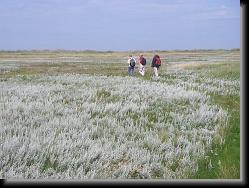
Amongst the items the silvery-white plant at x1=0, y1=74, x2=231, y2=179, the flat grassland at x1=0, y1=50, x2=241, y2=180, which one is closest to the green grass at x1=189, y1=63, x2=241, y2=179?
the flat grassland at x1=0, y1=50, x2=241, y2=180

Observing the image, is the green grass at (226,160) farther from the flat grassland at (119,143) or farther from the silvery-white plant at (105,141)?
the silvery-white plant at (105,141)

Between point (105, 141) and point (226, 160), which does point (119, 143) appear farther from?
point (226, 160)

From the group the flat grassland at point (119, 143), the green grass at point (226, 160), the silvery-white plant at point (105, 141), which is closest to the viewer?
the green grass at point (226, 160)

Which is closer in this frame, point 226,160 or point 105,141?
point 226,160

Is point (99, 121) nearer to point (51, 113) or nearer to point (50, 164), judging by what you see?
point (51, 113)

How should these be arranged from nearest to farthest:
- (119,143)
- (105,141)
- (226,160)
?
(226,160) → (119,143) → (105,141)

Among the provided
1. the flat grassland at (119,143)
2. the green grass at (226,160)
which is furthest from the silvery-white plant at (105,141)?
the green grass at (226,160)

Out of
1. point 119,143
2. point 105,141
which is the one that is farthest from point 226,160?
point 105,141

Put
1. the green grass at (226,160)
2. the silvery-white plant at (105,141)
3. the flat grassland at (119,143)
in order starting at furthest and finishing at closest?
the silvery-white plant at (105,141) < the flat grassland at (119,143) < the green grass at (226,160)

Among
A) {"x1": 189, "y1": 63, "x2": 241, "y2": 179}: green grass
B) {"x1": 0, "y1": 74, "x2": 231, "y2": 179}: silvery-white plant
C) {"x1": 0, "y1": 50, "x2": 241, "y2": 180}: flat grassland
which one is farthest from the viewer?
{"x1": 0, "y1": 74, "x2": 231, "y2": 179}: silvery-white plant

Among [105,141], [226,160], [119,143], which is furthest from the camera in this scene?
[105,141]

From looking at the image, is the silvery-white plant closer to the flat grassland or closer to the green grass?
the flat grassland

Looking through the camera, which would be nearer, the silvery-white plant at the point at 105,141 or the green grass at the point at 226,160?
the green grass at the point at 226,160

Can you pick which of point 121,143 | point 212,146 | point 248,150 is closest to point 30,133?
point 121,143
